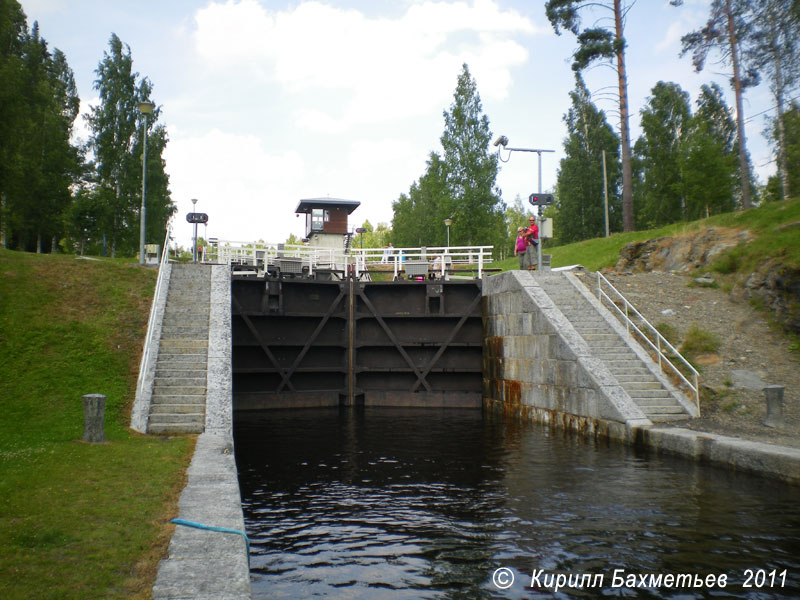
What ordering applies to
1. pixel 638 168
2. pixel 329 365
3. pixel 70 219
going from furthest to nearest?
pixel 638 168
pixel 70 219
pixel 329 365

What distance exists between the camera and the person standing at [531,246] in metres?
19.5

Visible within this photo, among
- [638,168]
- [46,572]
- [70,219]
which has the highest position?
[638,168]

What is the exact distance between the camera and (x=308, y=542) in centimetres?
641

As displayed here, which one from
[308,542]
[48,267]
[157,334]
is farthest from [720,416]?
[48,267]

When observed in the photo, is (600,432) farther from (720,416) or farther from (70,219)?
(70,219)

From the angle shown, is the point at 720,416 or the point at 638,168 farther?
the point at 638,168

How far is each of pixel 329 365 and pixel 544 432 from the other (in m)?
8.38

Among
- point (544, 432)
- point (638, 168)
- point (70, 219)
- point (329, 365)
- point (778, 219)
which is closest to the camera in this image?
point (544, 432)

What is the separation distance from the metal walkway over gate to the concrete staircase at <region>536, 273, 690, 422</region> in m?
3.58

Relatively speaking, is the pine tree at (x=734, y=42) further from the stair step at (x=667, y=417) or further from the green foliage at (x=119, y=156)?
the green foliage at (x=119, y=156)

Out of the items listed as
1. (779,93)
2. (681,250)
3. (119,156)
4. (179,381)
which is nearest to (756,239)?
(681,250)

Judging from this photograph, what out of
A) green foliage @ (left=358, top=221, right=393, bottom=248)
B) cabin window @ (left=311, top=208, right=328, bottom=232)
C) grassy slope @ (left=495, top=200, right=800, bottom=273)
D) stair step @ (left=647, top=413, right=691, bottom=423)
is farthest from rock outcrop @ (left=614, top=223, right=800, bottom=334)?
green foliage @ (left=358, top=221, right=393, bottom=248)

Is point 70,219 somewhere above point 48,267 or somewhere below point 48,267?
above

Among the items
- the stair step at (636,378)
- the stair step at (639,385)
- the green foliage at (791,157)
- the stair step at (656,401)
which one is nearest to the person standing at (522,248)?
the stair step at (636,378)
